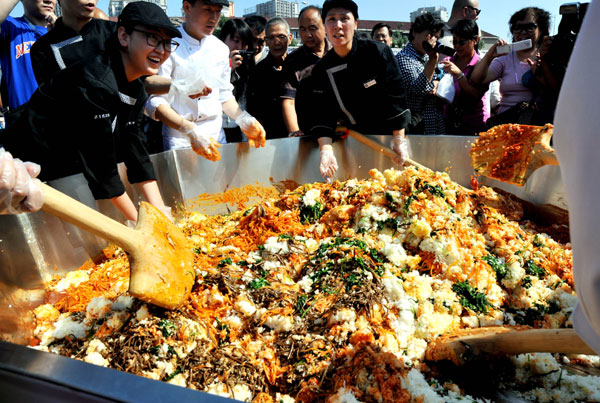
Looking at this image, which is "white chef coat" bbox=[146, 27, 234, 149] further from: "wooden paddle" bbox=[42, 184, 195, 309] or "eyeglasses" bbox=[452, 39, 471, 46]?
"eyeglasses" bbox=[452, 39, 471, 46]

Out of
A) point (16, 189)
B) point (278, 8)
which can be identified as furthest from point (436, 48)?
point (278, 8)

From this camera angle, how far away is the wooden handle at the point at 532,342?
1536 mm

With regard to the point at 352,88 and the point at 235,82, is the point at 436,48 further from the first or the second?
the point at 235,82

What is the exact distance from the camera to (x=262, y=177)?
417 centimetres

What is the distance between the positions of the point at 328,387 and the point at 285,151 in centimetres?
283

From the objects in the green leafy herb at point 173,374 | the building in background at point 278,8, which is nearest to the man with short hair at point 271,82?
the green leafy herb at point 173,374

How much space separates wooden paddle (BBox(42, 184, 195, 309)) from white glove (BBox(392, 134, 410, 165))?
2542 millimetres

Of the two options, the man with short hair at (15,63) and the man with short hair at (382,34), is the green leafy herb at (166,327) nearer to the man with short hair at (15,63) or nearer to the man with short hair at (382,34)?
the man with short hair at (15,63)

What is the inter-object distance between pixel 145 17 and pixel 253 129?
150 centimetres

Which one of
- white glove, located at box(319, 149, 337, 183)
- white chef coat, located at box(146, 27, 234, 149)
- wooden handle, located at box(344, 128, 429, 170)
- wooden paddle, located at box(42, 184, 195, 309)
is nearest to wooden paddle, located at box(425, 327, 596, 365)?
wooden paddle, located at box(42, 184, 195, 309)

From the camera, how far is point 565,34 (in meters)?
4.26

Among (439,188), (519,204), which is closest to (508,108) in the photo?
(519,204)

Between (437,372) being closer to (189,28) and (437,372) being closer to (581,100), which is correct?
(581,100)

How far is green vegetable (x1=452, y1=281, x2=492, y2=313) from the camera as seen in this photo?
2.27 m
